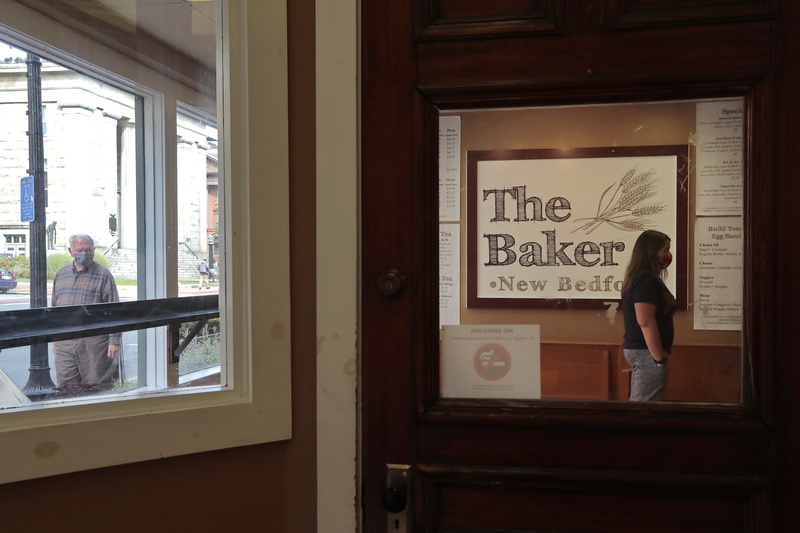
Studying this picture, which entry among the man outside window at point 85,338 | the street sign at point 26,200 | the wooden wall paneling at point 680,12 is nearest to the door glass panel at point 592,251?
the wooden wall paneling at point 680,12

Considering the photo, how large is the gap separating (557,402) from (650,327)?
0.23m

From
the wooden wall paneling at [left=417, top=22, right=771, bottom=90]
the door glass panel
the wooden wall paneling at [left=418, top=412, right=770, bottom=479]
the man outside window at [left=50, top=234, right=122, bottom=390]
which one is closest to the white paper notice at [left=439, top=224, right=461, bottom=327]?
the door glass panel

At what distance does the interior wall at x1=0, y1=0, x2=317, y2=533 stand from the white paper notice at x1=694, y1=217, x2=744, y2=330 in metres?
0.74

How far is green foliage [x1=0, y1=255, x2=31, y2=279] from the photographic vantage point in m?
1.07

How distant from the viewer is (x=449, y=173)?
115 centimetres

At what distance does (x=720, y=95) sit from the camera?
1.08 metres

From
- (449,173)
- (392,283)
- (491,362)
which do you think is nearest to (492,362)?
(491,362)

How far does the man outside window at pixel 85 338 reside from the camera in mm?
1096

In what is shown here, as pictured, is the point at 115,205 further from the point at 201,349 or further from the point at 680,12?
the point at 680,12

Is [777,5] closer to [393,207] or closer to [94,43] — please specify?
[393,207]

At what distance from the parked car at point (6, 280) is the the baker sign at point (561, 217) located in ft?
2.80

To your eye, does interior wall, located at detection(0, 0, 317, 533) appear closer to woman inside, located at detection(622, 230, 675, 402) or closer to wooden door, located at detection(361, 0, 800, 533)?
wooden door, located at detection(361, 0, 800, 533)

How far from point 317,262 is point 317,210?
0.33 feet

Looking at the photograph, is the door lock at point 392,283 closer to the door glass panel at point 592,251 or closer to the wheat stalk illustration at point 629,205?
the door glass panel at point 592,251
